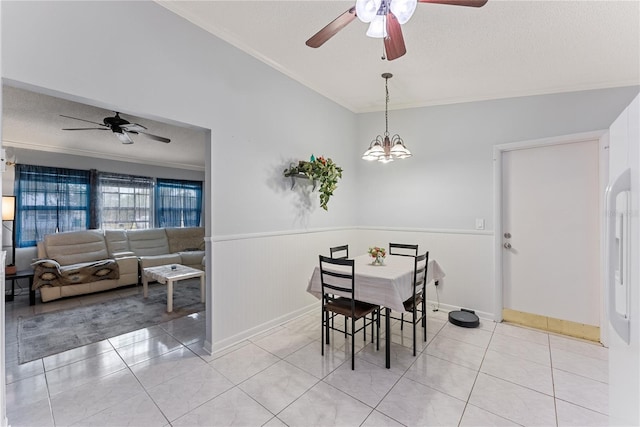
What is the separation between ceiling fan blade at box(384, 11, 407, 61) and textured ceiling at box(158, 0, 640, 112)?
0.58m

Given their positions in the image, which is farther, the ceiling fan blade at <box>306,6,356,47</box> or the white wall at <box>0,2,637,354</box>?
the white wall at <box>0,2,637,354</box>

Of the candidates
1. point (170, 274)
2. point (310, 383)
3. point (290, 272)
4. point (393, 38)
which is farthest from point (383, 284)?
point (170, 274)

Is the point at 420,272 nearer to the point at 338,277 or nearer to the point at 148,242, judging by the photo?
the point at 338,277

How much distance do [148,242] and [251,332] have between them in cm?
402

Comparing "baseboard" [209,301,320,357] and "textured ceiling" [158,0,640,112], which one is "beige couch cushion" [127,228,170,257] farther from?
"textured ceiling" [158,0,640,112]

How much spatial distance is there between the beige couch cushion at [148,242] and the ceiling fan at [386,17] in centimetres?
539

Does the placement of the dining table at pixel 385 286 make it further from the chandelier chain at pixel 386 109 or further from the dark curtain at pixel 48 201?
the dark curtain at pixel 48 201

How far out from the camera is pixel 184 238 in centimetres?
631

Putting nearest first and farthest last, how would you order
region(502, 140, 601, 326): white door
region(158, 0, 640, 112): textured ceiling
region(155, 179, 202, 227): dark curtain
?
region(158, 0, 640, 112): textured ceiling → region(502, 140, 601, 326): white door → region(155, 179, 202, 227): dark curtain

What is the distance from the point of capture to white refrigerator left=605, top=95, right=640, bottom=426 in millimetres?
885

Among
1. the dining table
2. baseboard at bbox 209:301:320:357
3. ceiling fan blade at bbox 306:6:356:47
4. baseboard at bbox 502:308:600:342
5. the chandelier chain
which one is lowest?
baseboard at bbox 502:308:600:342

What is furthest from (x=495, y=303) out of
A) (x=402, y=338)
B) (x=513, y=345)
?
(x=402, y=338)

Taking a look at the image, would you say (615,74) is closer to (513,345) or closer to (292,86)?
(513,345)

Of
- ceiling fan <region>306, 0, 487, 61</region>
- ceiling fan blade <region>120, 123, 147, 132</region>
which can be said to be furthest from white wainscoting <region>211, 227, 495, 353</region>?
ceiling fan blade <region>120, 123, 147, 132</region>
